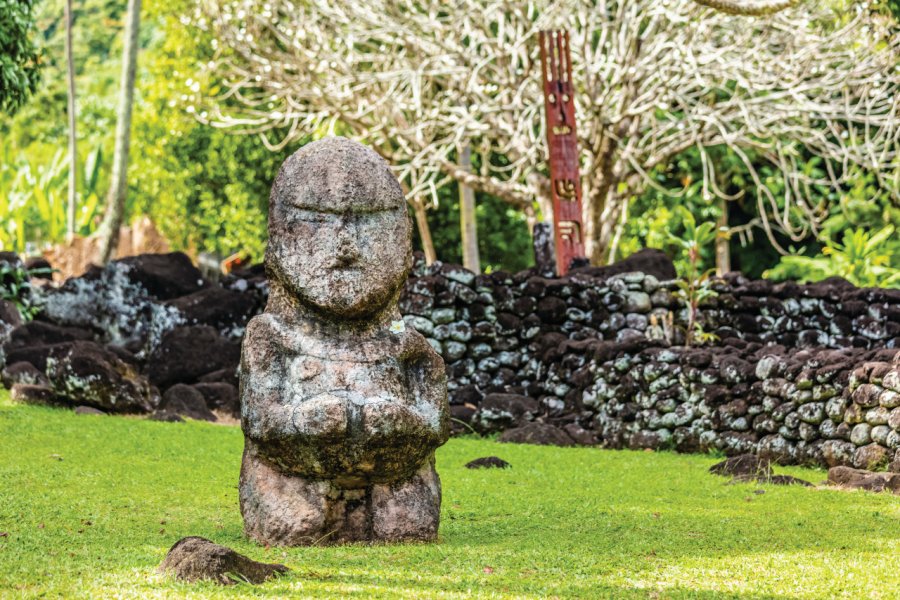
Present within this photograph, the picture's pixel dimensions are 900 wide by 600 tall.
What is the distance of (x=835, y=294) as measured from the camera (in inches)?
596

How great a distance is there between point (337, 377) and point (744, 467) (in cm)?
559

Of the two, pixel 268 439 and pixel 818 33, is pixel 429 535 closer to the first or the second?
pixel 268 439

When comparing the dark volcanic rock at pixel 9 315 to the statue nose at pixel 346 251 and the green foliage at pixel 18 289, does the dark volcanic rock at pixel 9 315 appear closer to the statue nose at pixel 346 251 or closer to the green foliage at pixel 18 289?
the green foliage at pixel 18 289

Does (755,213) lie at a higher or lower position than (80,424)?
higher

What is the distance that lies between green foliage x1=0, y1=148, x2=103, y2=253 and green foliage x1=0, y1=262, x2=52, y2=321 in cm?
1122

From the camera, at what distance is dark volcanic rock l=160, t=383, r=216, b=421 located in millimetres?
14945

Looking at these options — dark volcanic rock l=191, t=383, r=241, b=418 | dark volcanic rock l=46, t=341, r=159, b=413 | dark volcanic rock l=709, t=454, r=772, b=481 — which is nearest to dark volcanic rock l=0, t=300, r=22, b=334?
dark volcanic rock l=46, t=341, r=159, b=413

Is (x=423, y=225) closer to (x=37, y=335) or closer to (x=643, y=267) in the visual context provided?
(x=643, y=267)

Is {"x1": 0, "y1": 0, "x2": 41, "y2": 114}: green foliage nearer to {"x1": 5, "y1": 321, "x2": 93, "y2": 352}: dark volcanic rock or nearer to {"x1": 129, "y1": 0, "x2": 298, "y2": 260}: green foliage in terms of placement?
{"x1": 5, "y1": 321, "x2": 93, "y2": 352}: dark volcanic rock

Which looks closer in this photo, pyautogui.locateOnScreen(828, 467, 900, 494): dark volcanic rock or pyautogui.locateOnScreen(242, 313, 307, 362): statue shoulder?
pyautogui.locateOnScreen(242, 313, 307, 362): statue shoulder

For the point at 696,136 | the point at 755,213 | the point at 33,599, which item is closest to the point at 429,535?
the point at 33,599

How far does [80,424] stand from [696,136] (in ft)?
36.5

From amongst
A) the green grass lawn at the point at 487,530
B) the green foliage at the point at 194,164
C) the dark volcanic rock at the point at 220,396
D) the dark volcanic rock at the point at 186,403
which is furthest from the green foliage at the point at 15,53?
the green foliage at the point at 194,164

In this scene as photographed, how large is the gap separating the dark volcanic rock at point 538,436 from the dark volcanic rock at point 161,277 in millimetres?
6180
